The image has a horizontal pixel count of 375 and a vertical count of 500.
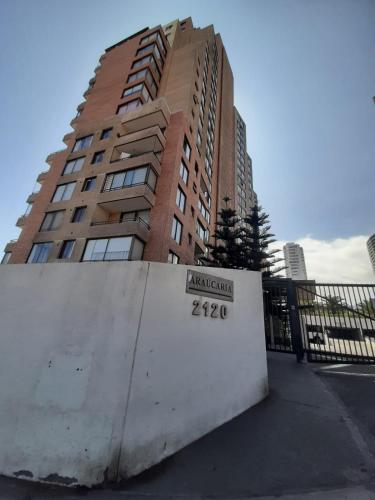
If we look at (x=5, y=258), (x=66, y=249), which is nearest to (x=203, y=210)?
(x=66, y=249)

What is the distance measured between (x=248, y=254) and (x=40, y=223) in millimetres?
17041

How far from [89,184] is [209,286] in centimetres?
1703

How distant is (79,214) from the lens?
16297 mm

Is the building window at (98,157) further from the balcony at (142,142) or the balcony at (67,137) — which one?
the balcony at (67,137)

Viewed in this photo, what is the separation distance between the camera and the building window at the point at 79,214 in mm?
16047

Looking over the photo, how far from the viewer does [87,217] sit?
50.9ft

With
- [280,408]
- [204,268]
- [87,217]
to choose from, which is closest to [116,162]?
[87,217]

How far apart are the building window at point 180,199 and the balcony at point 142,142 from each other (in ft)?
12.9

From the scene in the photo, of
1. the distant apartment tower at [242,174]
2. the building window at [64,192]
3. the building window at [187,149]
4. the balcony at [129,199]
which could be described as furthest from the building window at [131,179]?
the distant apartment tower at [242,174]

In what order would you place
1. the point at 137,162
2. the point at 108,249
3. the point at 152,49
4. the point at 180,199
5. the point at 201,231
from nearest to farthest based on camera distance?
the point at 108,249 < the point at 137,162 < the point at 180,199 < the point at 201,231 < the point at 152,49

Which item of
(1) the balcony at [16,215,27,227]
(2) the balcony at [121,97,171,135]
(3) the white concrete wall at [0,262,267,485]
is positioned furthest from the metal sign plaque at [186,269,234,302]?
(1) the balcony at [16,215,27,227]

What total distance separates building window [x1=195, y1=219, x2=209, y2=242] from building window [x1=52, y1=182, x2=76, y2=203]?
11.0 meters

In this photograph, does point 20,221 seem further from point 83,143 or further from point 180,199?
point 180,199

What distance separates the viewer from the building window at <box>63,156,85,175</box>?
18711mm
